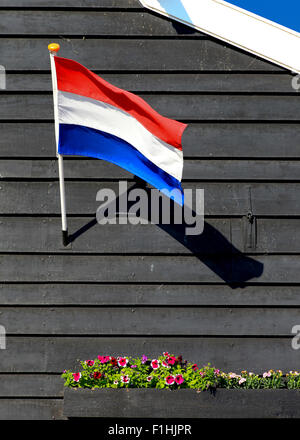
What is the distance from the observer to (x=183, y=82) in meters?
6.02

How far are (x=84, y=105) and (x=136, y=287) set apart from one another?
155 centimetres

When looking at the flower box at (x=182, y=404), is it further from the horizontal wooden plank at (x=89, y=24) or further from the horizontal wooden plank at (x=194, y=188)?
the horizontal wooden plank at (x=89, y=24)

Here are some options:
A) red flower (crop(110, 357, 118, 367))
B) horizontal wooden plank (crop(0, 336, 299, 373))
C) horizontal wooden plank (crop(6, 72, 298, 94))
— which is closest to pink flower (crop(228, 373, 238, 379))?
horizontal wooden plank (crop(0, 336, 299, 373))

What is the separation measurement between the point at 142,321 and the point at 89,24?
8.58 feet

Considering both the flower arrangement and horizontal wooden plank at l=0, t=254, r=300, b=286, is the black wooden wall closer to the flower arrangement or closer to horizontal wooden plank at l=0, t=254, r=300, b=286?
horizontal wooden plank at l=0, t=254, r=300, b=286

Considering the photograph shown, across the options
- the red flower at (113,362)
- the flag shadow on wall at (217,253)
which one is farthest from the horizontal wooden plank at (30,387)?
the flag shadow on wall at (217,253)

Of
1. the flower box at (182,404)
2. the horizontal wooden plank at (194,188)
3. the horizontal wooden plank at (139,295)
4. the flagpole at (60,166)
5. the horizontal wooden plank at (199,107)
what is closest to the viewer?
the flower box at (182,404)

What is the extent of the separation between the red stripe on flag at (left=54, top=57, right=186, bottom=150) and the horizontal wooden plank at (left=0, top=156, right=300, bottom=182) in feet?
1.62

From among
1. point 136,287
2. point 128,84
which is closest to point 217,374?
point 136,287

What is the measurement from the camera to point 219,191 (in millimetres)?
5906

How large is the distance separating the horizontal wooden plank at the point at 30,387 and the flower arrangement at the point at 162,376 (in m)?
0.19

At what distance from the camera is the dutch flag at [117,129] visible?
5.45m

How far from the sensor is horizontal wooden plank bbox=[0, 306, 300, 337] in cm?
568
